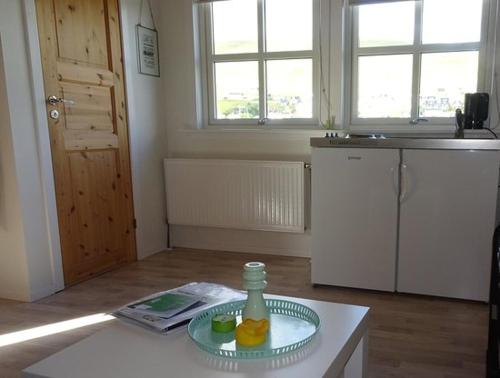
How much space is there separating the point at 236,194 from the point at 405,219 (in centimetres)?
133

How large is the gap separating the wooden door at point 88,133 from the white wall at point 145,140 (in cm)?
8

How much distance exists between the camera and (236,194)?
3.46m

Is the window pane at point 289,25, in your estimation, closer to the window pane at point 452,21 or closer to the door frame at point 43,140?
the window pane at point 452,21

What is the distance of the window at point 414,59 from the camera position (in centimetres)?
301

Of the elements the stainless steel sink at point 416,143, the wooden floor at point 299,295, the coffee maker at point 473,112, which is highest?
the coffee maker at point 473,112

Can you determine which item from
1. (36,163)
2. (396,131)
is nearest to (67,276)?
(36,163)

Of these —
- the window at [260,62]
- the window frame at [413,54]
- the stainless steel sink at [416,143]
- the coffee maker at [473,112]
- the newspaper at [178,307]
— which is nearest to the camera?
the newspaper at [178,307]

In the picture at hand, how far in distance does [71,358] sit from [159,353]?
20 cm

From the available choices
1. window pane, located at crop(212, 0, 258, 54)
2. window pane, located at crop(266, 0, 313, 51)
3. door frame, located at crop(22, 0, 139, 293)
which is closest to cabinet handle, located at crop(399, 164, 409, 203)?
window pane, located at crop(266, 0, 313, 51)

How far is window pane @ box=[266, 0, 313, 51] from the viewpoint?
3347mm

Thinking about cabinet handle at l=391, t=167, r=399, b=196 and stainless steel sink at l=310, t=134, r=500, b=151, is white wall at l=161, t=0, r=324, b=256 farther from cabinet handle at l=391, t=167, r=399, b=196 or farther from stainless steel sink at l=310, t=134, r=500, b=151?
cabinet handle at l=391, t=167, r=399, b=196

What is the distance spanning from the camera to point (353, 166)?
102 inches

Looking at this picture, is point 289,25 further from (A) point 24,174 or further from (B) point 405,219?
(A) point 24,174

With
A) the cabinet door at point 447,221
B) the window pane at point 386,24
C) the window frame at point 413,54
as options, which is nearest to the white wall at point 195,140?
the window frame at point 413,54
